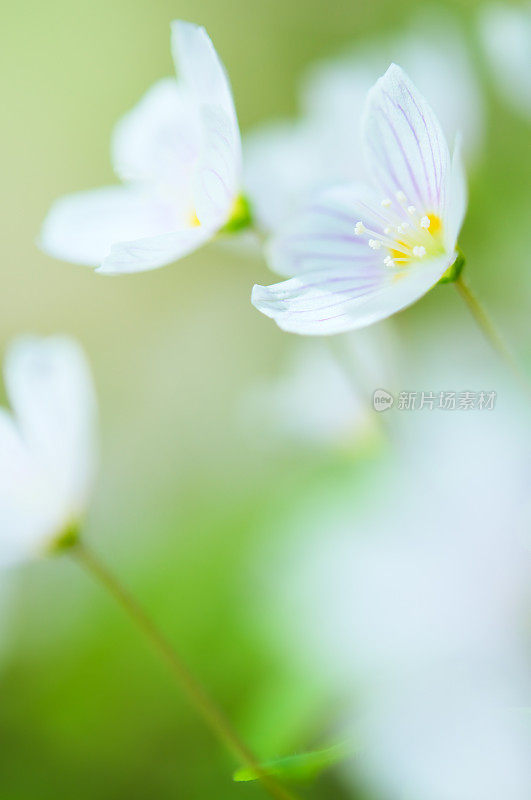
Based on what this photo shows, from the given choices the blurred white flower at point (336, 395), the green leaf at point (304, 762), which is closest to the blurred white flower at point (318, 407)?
the blurred white flower at point (336, 395)

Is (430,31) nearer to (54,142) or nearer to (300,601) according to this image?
(300,601)

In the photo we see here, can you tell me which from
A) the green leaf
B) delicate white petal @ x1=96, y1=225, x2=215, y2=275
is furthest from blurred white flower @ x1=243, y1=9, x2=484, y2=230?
the green leaf

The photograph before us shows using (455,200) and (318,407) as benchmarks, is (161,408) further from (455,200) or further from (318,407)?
(455,200)

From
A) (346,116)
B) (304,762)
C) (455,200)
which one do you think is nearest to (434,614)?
(304,762)

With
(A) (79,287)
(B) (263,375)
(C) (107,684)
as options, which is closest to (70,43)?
(A) (79,287)

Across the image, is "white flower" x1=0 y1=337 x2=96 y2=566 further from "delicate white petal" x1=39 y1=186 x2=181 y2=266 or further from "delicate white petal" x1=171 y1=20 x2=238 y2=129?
"delicate white petal" x1=171 y1=20 x2=238 y2=129

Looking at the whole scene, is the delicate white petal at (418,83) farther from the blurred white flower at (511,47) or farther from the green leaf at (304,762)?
the green leaf at (304,762)
